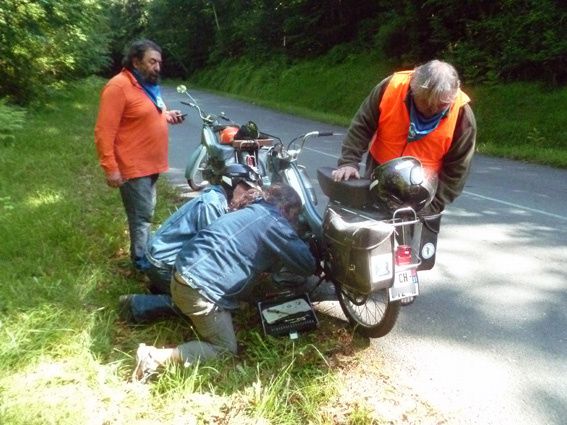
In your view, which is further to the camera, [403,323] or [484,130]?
[484,130]

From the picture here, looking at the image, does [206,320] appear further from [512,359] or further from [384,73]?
[384,73]

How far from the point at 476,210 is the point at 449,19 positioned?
1131 cm

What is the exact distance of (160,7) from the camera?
155 feet

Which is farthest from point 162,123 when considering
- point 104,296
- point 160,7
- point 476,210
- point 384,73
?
point 160,7

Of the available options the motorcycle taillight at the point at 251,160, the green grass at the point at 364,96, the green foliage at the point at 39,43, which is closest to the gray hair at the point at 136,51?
the motorcycle taillight at the point at 251,160

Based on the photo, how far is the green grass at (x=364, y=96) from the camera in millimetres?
11805

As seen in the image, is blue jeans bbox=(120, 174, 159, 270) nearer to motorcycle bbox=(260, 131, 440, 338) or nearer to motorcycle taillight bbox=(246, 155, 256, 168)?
motorcycle bbox=(260, 131, 440, 338)

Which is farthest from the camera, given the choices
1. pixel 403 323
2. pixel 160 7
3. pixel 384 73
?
pixel 160 7

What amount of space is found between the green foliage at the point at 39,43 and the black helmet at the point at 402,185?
33.5 feet

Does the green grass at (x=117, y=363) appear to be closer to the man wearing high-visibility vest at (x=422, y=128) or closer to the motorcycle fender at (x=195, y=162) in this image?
Answer: the man wearing high-visibility vest at (x=422, y=128)

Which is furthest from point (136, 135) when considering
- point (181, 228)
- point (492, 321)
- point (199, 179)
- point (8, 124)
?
point (8, 124)

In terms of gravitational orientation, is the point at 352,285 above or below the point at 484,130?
above

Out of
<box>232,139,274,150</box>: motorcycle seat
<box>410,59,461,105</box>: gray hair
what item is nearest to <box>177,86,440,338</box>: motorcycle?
<box>410,59,461,105</box>: gray hair

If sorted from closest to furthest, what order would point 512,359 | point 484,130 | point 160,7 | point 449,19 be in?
point 512,359, point 484,130, point 449,19, point 160,7
